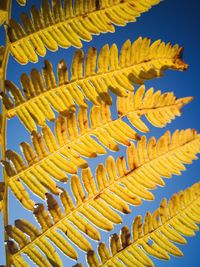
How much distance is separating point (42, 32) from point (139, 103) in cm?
46

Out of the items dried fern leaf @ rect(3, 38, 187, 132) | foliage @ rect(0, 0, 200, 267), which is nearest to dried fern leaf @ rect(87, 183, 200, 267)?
foliage @ rect(0, 0, 200, 267)

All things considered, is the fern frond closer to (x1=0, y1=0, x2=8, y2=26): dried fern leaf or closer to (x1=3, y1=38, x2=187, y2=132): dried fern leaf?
(x1=3, y1=38, x2=187, y2=132): dried fern leaf

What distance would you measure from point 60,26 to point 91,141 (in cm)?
46

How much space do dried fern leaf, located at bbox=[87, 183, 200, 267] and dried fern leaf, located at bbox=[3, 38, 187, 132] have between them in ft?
1.38

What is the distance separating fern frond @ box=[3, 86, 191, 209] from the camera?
1.21 metres

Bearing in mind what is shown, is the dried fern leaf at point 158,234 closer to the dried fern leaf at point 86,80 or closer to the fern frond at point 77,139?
the fern frond at point 77,139

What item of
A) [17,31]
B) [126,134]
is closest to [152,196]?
[126,134]

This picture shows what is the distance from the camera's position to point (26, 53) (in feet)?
4.47

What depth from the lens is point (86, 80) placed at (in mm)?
1307

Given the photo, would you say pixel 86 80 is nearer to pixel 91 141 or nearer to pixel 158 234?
pixel 91 141

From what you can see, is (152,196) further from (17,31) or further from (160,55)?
(17,31)

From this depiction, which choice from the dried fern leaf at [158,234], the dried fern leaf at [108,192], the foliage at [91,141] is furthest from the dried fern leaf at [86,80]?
the dried fern leaf at [158,234]

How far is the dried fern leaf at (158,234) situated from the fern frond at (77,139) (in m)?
0.24

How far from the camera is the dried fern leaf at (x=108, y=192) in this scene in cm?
115
